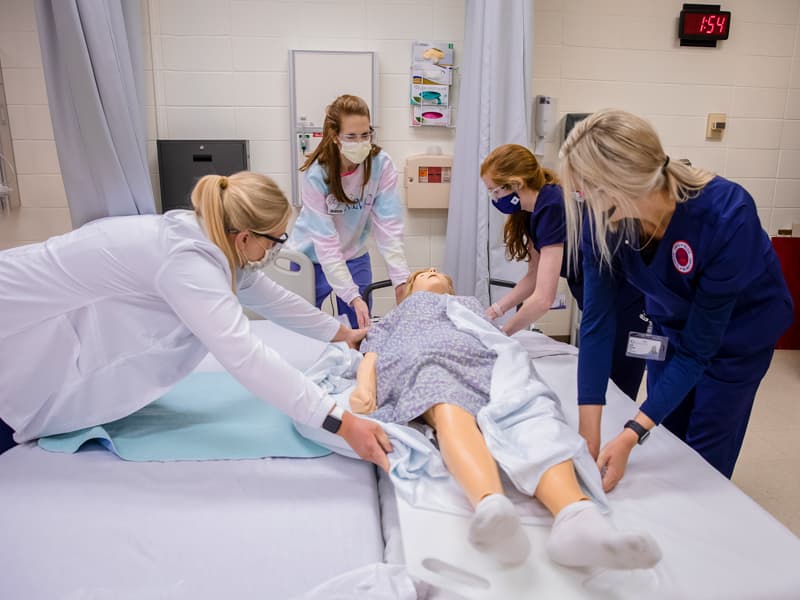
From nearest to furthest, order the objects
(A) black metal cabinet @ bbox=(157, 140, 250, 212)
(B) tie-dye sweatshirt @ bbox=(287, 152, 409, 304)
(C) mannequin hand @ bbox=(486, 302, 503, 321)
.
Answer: (C) mannequin hand @ bbox=(486, 302, 503, 321)
(B) tie-dye sweatshirt @ bbox=(287, 152, 409, 304)
(A) black metal cabinet @ bbox=(157, 140, 250, 212)

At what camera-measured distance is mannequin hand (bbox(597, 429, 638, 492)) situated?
1.38 meters

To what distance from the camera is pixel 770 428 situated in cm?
291

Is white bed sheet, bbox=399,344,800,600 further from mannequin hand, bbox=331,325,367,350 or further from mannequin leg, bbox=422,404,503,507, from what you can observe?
mannequin hand, bbox=331,325,367,350

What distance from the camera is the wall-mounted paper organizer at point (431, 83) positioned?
339 cm

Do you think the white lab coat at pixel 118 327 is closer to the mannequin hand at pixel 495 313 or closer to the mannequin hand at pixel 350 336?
the mannequin hand at pixel 350 336

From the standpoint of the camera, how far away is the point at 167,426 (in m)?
1.71

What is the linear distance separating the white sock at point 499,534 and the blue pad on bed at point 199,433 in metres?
0.61

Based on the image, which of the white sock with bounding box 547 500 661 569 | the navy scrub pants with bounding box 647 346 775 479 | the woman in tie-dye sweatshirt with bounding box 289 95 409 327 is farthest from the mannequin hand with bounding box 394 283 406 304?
the white sock with bounding box 547 500 661 569

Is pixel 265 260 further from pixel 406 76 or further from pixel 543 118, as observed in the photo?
pixel 543 118

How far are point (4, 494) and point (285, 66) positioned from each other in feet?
8.67

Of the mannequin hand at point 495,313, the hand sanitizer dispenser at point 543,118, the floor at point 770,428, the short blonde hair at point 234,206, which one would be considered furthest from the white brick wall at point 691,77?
the short blonde hair at point 234,206

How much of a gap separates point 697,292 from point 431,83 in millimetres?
2397

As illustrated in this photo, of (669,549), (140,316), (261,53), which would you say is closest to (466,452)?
(669,549)

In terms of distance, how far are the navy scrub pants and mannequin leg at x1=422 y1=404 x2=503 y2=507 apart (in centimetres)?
62
